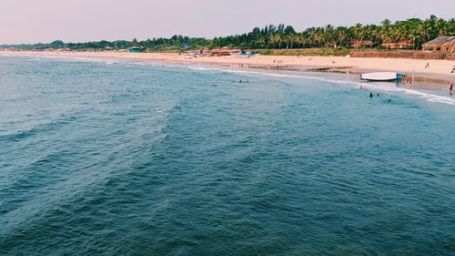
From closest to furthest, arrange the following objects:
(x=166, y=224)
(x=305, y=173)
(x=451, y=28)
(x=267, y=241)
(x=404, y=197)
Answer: (x=267, y=241) → (x=166, y=224) → (x=404, y=197) → (x=305, y=173) → (x=451, y=28)

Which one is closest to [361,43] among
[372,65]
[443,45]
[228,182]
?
[372,65]

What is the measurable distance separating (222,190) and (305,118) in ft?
75.1

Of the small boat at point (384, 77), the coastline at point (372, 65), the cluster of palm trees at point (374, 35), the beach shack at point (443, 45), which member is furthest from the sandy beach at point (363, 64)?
the cluster of palm trees at point (374, 35)

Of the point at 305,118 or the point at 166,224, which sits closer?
the point at 166,224

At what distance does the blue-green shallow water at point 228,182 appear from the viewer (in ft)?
55.8

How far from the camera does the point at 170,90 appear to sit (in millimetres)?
71375

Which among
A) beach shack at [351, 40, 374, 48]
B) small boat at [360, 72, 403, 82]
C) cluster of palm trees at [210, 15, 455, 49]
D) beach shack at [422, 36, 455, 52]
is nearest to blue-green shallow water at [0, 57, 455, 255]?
small boat at [360, 72, 403, 82]

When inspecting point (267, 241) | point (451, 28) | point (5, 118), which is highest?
point (451, 28)

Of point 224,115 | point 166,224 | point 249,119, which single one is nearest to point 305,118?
point 249,119

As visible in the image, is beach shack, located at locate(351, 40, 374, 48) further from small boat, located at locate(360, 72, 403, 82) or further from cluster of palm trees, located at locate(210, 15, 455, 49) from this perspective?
small boat, located at locate(360, 72, 403, 82)

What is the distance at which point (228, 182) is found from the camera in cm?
2361

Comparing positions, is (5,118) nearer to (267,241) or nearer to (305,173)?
(305,173)

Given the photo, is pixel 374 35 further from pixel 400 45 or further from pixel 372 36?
pixel 400 45

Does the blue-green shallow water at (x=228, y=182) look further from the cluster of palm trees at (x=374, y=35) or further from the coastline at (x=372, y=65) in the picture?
the cluster of palm trees at (x=374, y=35)
